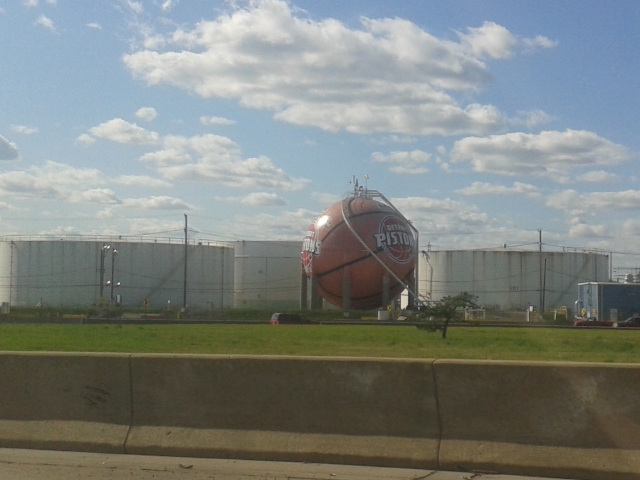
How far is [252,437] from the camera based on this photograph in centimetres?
881

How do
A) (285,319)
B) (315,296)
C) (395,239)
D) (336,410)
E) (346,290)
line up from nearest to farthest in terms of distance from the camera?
(336,410), (285,319), (395,239), (346,290), (315,296)

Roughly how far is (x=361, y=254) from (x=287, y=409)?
179 ft

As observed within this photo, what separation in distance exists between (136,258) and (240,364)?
262 feet

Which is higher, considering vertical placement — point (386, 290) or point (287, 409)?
point (386, 290)

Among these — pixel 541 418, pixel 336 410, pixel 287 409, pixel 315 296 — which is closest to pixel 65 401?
pixel 287 409

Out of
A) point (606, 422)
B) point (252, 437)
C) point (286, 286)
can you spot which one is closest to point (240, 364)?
point (252, 437)

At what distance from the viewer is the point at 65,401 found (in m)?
9.40

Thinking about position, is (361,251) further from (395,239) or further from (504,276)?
(504,276)

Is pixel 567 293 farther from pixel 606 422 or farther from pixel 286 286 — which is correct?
pixel 606 422

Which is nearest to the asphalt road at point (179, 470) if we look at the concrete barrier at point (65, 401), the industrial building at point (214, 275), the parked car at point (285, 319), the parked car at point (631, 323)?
the concrete barrier at point (65, 401)

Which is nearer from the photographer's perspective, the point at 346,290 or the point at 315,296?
the point at 346,290

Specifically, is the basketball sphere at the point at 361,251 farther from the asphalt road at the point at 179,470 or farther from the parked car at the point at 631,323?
the asphalt road at the point at 179,470

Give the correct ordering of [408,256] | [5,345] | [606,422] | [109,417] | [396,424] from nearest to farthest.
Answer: [606,422] < [396,424] < [109,417] < [5,345] < [408,256]

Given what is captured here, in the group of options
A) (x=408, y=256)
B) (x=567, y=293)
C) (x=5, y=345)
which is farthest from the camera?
(x=567, y=293)
